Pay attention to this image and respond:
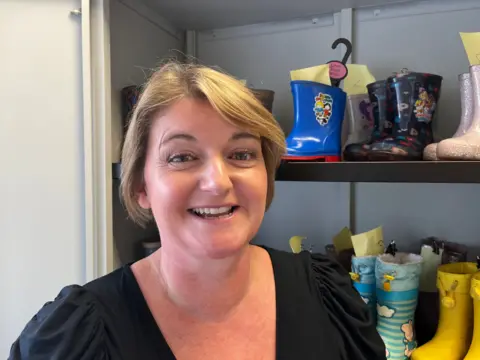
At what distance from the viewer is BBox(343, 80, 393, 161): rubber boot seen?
2.95 feet

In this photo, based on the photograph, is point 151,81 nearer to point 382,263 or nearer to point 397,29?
point 382,263

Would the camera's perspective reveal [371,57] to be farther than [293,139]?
Yes

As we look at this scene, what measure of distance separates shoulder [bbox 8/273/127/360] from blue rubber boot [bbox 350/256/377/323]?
1.71ft

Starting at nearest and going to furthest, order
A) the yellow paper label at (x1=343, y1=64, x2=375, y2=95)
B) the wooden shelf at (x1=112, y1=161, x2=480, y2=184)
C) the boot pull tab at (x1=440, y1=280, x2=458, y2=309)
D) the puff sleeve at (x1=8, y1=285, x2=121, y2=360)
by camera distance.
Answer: the puff sleeve at (x1=8, y1=285, x2=121, y2=360) → the wooden shelf at (x1=112, y1=161, x2=480, y2=184) → the boot pull tab at (x1=440, y1=280, x2=458, y2=309) → the yellow paper label at (x1=343, y1=64, x2=375, y2=95)

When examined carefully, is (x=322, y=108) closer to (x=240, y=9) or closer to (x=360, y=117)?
(x=360, y=117)

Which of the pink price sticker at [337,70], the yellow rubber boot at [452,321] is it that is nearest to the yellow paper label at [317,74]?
the pink price sticker at [337,70]

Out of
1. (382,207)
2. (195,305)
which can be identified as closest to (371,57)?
(382,207)

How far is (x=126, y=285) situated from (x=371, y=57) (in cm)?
85

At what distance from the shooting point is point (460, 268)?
897mm

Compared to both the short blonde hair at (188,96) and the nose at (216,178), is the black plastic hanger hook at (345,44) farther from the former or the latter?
the nose at (216,178)

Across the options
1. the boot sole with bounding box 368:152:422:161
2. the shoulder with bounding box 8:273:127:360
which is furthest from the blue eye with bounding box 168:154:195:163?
the boot sole with bounding box 368:152:422:161

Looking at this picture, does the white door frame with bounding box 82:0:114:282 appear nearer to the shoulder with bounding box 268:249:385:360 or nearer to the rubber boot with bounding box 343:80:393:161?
the shoulder with bounding box 268:249:385:360

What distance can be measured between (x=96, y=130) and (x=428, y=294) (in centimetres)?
82

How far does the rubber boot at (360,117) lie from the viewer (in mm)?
1026
